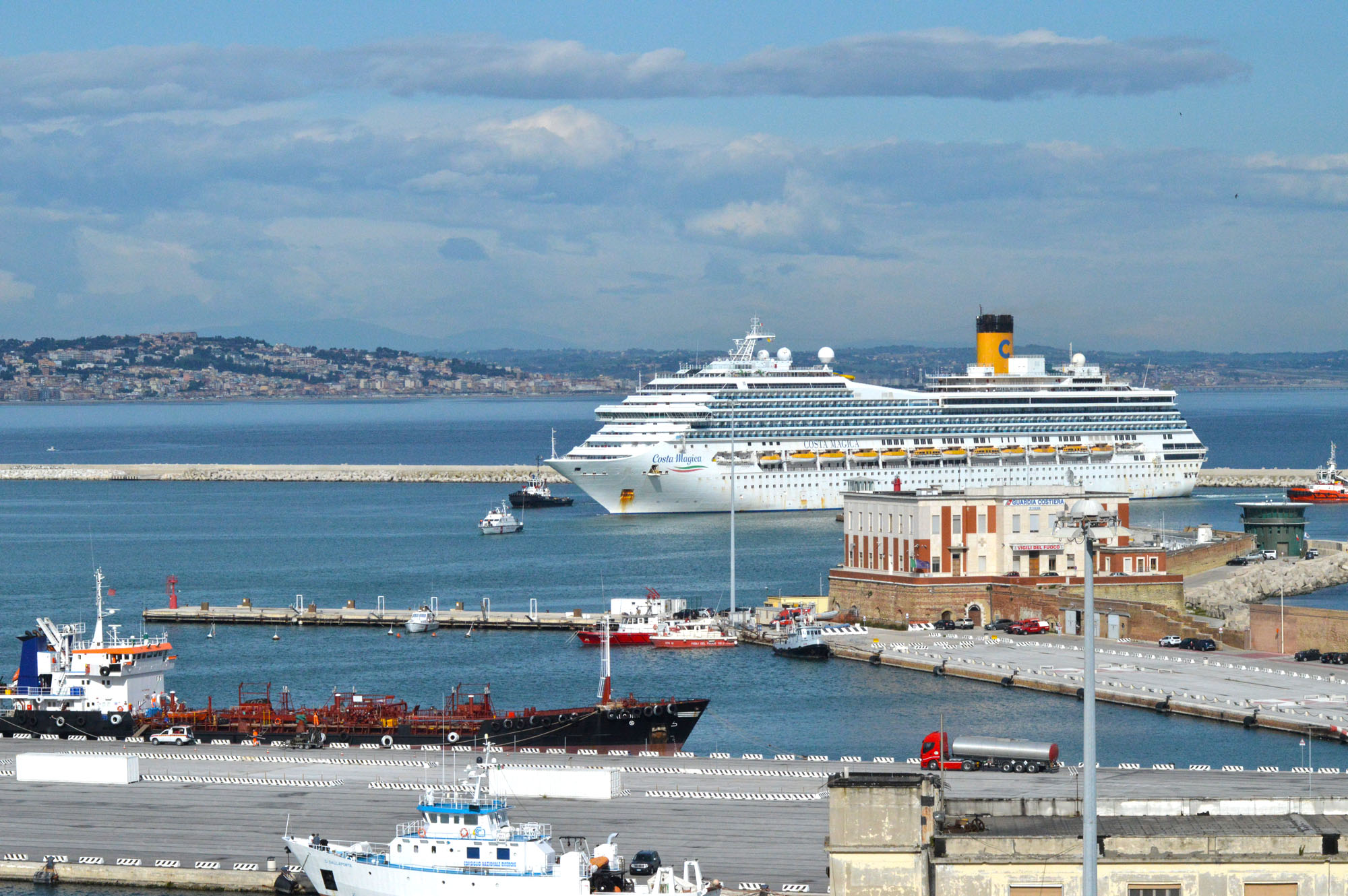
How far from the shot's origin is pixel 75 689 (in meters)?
34.2

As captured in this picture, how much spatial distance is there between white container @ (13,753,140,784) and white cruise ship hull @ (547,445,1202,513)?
59744mm

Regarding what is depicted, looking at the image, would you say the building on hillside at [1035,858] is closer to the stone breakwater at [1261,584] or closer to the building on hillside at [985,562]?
the stone breakwater at [1261,584]

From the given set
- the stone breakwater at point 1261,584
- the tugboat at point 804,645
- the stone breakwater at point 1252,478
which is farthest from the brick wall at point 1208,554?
the stone breakwater at point 1252,478

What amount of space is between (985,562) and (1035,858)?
1402 inches

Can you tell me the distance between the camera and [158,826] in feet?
84.6

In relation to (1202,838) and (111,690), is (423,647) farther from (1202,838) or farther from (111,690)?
(1202,838)

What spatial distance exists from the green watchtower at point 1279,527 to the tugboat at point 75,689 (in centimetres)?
4115

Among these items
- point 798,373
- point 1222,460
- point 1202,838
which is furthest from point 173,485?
point 1202,838

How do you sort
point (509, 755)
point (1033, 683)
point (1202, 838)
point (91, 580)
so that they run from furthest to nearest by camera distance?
point (91, 580) → point (1033, 683) → point (509, 755) → point (1202, 838)

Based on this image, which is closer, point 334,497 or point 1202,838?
point 1202,838

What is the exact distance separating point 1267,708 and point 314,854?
20825mm

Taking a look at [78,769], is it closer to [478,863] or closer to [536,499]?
[478,863]

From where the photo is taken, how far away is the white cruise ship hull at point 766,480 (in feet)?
298

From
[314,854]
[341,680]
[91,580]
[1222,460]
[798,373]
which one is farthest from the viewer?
[1222,460]
